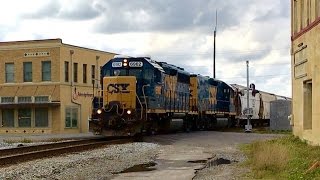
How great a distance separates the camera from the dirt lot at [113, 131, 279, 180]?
44.0 ft

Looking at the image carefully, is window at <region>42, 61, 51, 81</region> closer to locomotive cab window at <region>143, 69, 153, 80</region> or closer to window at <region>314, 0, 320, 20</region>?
locomotive cab window at <region>143, 69, 153, 80</region>

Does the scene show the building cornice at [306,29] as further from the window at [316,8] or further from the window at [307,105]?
the window at [307,105]

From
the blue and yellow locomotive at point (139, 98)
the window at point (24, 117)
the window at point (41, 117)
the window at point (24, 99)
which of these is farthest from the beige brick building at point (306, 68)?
the window at point (24, 117)

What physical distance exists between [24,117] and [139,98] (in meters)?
22.3

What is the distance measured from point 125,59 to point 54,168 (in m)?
13.6

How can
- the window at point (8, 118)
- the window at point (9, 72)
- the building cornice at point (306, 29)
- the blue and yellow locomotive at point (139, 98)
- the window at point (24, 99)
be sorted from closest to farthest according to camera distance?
the building cornice at point (306, 29), the blue and yellow locomotive at point (139, 98), the window at point (24, 99), the window at point (9, 72), the window at point (8, 118)

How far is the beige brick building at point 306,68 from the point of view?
18.6 meters

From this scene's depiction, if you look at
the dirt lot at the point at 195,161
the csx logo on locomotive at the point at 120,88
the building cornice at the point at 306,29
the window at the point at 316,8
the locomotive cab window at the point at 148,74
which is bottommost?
the dirt lot at the point at 195,161

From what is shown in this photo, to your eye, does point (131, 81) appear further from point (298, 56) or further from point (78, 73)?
point (78, 73)

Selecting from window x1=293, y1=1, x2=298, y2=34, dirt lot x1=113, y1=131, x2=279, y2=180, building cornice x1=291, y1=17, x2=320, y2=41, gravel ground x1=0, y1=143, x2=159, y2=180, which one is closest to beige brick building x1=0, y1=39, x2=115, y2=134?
dirt lot x1=113, y1=131, x2=279, y2=180

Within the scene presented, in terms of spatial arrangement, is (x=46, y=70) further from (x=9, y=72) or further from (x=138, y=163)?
(x=138, y=163)

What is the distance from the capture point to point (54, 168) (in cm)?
1451

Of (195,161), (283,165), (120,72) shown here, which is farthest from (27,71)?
(283,165)

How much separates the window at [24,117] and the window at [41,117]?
2.56 feet
